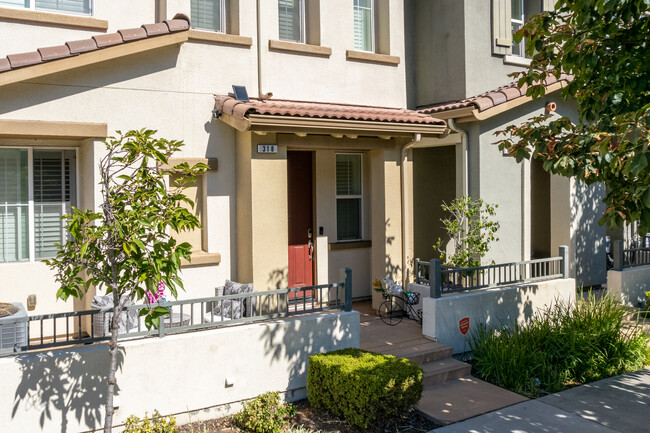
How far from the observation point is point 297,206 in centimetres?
1116

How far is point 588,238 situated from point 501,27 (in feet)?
16.7

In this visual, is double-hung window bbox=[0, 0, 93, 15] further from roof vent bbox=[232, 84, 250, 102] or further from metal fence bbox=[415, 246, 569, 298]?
metal fence bbox=[415, 246, 569, 298]

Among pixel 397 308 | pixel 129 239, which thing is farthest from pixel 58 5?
pixel 397 308

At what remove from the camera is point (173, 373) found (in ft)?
22.1

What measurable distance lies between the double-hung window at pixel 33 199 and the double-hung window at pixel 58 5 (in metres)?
2.08

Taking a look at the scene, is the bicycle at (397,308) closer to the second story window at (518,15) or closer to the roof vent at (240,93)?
the roof vent at (240,93)

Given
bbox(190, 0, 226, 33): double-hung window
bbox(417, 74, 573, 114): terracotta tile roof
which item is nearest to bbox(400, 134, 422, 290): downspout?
bbox(417, 74, 573, 114): terracotta tile roof

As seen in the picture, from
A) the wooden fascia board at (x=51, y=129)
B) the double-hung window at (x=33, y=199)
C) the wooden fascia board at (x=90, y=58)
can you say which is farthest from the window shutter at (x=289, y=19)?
the double-hung window at (x=33, y=199)

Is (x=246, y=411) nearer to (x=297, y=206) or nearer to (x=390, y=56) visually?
(x=297, y=206)

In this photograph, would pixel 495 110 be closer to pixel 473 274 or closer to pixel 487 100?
pixel 487 100

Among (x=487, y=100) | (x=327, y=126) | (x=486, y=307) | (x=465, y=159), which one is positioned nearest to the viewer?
(x=327, y=126)

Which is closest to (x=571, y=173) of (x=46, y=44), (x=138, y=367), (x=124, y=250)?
(x=124, y=250)

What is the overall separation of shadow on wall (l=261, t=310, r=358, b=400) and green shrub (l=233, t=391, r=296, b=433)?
1.92 ft

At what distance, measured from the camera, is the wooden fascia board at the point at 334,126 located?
8.53 m
